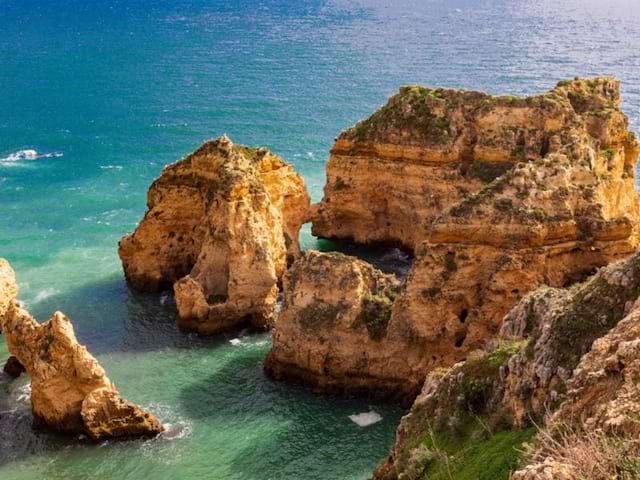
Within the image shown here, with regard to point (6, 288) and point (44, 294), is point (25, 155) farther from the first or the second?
point (6, 288)

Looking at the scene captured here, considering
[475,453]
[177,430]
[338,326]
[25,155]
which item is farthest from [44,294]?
[475,453]

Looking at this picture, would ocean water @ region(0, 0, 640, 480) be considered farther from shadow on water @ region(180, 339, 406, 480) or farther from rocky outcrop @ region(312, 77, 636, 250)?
rocky outcrop @ region(312, 77, 636, 250)

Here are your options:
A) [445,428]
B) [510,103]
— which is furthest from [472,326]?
[510,103]

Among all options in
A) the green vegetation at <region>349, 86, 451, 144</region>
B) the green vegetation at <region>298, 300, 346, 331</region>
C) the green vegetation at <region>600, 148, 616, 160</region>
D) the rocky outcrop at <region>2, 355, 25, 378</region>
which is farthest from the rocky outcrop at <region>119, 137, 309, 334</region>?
the green vegetation at <region>600, 148, 616, 160</region>

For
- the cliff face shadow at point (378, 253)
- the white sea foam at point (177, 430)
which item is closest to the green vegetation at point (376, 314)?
the white sea foam at point (177, 430)

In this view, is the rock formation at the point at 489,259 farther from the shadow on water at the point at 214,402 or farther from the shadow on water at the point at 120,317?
the shadow on water at the point at 120,317
